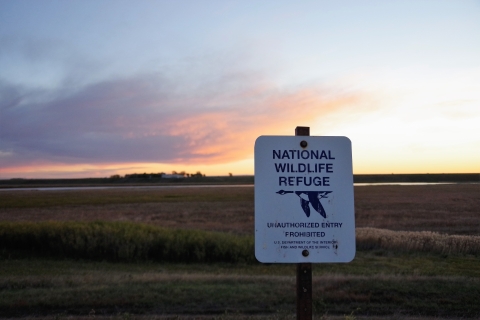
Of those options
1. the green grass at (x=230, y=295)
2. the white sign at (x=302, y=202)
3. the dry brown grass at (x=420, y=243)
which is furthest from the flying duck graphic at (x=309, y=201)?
the dry brown grass at (x=420, y=243)

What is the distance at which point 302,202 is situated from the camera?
3791 millimetres

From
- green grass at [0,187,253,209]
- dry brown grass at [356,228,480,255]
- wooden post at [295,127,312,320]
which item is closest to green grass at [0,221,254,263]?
dry brown grass at [356,228,480,255]

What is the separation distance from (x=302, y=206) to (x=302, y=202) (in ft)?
0.11

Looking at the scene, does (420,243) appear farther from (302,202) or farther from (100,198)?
(100,198)

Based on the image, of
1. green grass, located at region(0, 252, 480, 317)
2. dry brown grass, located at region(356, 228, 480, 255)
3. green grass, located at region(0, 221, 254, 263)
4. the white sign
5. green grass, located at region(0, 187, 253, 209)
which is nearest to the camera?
the white sign

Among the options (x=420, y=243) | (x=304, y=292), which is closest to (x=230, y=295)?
(x=304, y=292)

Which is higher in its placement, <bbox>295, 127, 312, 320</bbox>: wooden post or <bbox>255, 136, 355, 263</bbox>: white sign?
<bbox>255, 136, 355, 263</bbox>: white sign

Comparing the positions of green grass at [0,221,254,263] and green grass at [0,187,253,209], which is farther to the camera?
green grass at [0,187,253,209]

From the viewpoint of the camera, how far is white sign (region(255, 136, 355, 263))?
3.75 m

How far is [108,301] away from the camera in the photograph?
364 inches

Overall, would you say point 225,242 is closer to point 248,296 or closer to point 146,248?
point 146,248

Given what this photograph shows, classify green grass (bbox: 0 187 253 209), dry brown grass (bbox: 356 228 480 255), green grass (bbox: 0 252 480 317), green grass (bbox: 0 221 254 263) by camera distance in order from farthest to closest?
green grass (bbox: 0 187 253 209) → green grass (bbox: 0 221 254 263) → dry brown grass (bbox: 356 228 480 255) → green grass (bbox: 0 252 480 317)

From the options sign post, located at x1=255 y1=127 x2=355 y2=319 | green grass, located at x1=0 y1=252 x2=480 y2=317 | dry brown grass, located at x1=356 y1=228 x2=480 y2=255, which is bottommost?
dry brown grass, located at x1=356 y1=228 x2=480 y2=255

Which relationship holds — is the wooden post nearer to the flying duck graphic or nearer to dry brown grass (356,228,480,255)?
the flying duck graphic
